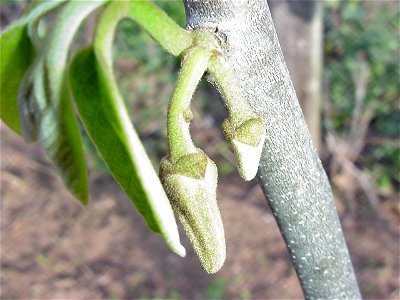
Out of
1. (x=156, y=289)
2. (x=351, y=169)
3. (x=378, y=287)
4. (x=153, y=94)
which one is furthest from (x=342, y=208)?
(x=153, y=94)

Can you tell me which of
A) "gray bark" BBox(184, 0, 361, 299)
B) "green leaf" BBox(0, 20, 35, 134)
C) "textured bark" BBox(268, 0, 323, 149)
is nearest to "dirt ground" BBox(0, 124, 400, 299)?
"textured bark" BBox(268, 0, 323, 149)

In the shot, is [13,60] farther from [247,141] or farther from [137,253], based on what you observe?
[137,253]

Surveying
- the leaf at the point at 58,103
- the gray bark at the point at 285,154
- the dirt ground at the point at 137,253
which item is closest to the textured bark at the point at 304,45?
the dirt ground at the point at 137,253

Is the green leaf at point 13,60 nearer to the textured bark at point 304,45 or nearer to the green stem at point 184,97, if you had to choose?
the green stem at point 184,97

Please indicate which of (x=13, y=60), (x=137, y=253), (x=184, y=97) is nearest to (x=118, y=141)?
(x=184, y=97)

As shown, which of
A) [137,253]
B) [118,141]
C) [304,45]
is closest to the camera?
[118,141]

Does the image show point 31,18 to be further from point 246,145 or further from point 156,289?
point 156,289
